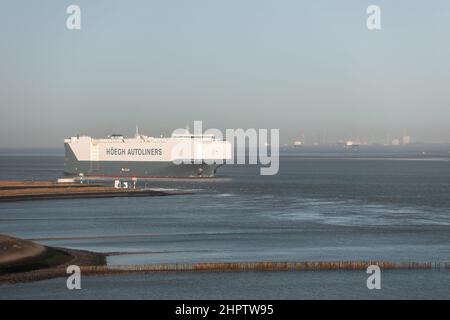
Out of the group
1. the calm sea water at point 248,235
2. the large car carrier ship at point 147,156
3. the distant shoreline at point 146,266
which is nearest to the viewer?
the calm sea water at point 248,235

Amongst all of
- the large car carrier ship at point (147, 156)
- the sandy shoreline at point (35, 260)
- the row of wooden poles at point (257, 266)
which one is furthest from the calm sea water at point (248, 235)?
the large car carrier ship at point (147, 156)

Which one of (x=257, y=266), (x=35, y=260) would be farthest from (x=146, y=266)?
(x=35, y=260)

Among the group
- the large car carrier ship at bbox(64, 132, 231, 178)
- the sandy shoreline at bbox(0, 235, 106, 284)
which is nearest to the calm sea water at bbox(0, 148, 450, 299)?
the sandy shoreline at bbox(0, 235, 106, 284)

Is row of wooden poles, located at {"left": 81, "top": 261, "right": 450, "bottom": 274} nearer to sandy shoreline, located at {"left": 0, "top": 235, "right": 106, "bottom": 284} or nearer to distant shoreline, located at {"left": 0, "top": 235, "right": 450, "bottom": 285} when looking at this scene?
distant shoreline, located at {"left": 0, "top": 235, "right": 450, "bottom": 285}

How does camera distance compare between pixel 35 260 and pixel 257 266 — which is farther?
pixel 35 260

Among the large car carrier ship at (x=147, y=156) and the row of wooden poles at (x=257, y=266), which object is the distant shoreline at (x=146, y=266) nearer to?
the row of wooden poles at (x=257, y=266)

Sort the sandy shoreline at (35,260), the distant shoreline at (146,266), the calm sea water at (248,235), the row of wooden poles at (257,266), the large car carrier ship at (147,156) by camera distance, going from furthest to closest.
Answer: the large car carrier ship at (147,156) → the row of wooden poles at (257,266) → the distant shoreline at (146,266) → the sandy shoreline at (35,260) → the calm sea water at (248,235)

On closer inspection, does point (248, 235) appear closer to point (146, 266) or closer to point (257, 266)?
point (257, 266)
